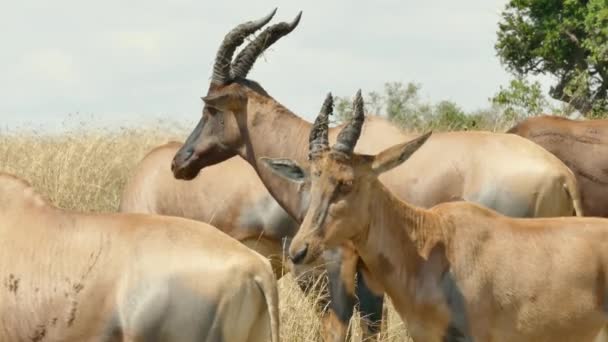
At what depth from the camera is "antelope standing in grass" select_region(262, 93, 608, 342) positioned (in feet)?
29.0

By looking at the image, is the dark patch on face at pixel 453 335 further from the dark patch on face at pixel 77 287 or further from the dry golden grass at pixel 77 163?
the dry golden grass at pixel 77 163

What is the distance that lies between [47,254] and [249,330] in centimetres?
127

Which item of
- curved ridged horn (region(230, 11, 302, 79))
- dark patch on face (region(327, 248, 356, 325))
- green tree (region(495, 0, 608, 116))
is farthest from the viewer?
green tree (region(495, 0, 608, 116))

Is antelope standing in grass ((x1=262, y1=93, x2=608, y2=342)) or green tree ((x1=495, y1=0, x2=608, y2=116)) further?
green tree ((x1=495, y1=0, x2=608, y2=116))

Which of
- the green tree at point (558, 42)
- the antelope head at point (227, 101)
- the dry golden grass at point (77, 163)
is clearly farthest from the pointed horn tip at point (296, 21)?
the green tree at point (558, 42)

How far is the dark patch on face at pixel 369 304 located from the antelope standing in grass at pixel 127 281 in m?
3.57

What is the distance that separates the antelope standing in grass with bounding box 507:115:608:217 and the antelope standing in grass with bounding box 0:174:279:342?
271 inches

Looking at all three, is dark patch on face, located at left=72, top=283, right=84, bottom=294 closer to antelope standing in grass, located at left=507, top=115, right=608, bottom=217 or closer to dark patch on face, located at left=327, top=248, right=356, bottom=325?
dark patch on face, located at left=327, top=248, right=356, bottom=325

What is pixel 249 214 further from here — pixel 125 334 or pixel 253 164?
pixel 125 334

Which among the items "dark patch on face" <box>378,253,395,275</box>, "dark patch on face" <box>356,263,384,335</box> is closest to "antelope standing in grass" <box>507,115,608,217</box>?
"dark patch on face" <box>356,263,384,335</box>

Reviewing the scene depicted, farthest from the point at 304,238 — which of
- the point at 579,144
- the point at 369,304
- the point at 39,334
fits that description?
the point at 579,144

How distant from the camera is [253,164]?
1171 centimetres

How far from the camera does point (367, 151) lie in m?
11.7

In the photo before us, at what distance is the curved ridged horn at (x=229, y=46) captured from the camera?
11.8 meters
